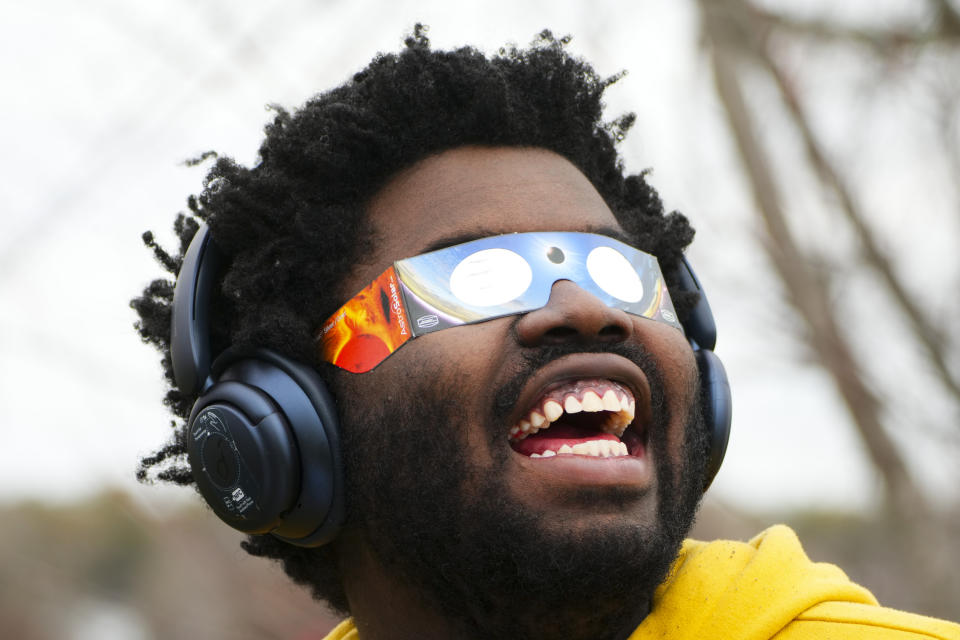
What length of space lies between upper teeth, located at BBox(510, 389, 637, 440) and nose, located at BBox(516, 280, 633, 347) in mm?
137

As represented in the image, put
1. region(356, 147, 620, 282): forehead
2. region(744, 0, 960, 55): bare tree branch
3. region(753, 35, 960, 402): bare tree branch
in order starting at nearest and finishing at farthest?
region(356, 147, 620, 282): forehead, region(744, 0, 960, 55): bare tree branch, region(753, 35, 960, 402): bare tree branch

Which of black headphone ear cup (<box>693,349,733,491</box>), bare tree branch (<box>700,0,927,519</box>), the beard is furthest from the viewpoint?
bare tree branch (<box>700,0,927,519</box>)

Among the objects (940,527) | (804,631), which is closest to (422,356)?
(804,631)

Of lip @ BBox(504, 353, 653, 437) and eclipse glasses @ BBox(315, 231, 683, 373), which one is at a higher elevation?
eclipse glasses @ BBox(315, 231, 683, 373)

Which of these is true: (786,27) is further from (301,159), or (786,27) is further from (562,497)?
(562,497)

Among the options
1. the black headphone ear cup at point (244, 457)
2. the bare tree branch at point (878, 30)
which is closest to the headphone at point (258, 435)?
the black headphone ear cup at point (244, 457)

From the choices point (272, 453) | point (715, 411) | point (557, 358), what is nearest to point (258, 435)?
point (272, 453)

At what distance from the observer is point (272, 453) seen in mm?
2303

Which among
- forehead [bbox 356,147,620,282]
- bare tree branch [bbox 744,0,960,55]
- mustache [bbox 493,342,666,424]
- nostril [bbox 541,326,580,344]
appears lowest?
mustache [bbox 493,342,666,424]

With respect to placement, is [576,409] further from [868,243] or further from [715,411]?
[868,243]

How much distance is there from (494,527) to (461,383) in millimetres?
332

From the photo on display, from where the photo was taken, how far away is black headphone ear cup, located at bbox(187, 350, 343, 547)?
232cm

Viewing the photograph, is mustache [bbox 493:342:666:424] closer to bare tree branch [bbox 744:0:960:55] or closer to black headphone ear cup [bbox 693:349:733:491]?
black headphone ear cup [bbox 693:349:733:491]

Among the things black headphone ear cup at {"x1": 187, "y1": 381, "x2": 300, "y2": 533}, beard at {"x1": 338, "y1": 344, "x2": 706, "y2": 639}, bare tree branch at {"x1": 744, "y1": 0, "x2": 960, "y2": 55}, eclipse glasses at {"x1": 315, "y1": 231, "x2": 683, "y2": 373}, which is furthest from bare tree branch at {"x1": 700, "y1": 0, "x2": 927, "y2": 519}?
black headphone ear cup at {"x1": 187, "y1": 381, "x2": 300, "y2": 533}
